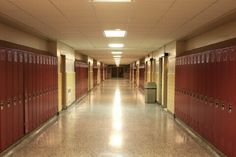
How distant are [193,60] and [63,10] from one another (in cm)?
366

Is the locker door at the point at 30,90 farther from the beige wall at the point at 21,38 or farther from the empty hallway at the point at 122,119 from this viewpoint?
the beige wall at the point at 21,38

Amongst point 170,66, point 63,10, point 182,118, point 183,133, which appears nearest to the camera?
point 63,10

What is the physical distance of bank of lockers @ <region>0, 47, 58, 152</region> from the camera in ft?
15.9

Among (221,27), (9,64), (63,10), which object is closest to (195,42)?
(221,27)

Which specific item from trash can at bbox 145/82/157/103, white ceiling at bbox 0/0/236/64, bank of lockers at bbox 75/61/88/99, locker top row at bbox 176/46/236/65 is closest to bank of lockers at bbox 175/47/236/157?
locker top row at bbox 176/46/236/65

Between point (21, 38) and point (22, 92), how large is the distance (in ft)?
5.32

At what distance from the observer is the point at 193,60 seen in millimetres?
6684

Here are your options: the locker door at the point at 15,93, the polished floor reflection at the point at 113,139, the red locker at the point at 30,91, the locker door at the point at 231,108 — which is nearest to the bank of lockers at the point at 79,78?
the polished floor reflection at the point at 113,139

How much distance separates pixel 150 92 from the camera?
1279 centimetres

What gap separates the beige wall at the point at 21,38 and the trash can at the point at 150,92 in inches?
219

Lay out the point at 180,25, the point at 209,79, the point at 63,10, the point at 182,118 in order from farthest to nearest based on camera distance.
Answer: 1. the point at 182,118
2. the point at 180,25
3. the point at 209,79
4. the point at 63,10

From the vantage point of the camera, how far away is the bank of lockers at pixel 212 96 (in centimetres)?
440

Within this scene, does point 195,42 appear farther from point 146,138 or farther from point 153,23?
point 146,138

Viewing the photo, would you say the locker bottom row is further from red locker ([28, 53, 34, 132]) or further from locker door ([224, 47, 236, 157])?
locker door ([224, 47, 236, 157])
